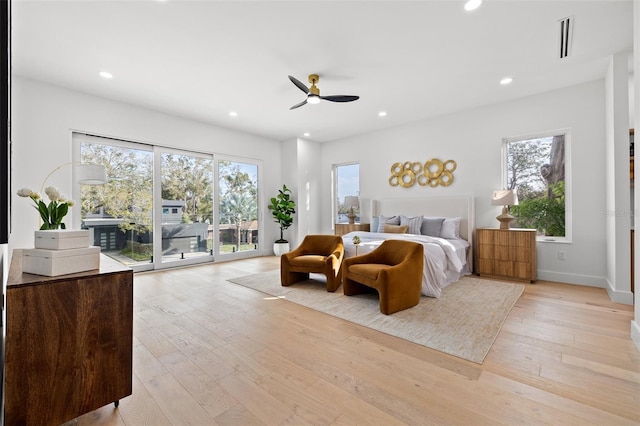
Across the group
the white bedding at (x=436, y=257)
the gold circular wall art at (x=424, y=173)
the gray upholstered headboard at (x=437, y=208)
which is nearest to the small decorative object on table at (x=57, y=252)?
the white bedding at (x=436, y=257)

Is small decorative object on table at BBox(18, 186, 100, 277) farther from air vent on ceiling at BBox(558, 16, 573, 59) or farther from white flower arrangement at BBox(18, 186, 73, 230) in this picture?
air vent on ceiling at BBox(558, 16, 573, 59)

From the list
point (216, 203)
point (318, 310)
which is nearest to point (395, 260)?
point (318, 310)

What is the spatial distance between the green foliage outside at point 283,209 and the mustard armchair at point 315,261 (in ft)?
7.79

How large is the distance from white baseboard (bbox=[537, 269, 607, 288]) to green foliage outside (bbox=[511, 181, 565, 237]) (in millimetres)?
612

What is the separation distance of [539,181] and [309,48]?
163 inches

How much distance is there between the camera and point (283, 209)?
6648 millimetres

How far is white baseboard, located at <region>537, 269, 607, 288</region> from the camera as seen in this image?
12.8 ft

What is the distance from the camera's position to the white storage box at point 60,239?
138cm

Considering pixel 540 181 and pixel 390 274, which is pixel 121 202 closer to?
pixel 390 274

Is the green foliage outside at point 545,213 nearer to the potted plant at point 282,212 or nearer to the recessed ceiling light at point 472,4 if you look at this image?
the recessed ceiling light at point 472,4

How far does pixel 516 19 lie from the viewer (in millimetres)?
2639

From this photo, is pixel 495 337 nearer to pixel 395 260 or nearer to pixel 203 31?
pixel 395 260

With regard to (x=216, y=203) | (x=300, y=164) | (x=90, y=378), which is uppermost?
(x=300, y=164)

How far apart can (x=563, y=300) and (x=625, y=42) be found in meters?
2.92
